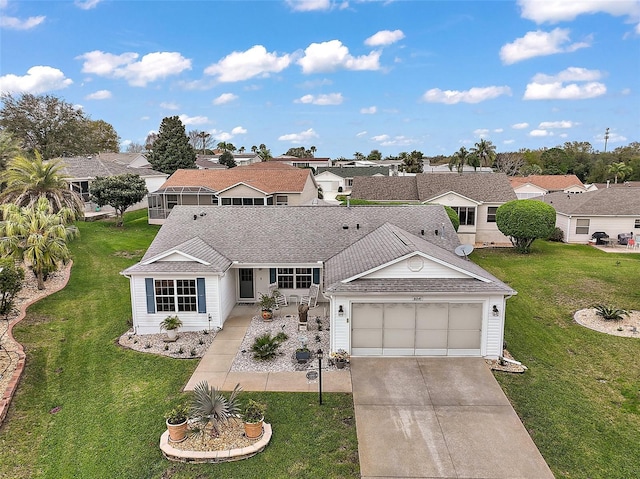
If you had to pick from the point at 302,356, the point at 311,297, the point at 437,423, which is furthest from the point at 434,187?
the point at 437,423

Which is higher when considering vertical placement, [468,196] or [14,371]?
[468,196]

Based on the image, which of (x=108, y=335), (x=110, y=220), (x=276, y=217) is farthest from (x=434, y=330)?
(x=110, y=220)

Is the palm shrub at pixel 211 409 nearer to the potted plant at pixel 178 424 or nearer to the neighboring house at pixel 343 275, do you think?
the potted plant at pixel 178 424

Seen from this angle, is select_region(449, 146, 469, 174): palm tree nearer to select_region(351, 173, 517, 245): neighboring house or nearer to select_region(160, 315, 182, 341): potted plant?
select_region(351, 173, 517, 245): neighboring house

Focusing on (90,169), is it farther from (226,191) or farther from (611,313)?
(611,313)

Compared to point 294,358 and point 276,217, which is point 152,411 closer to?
point 294,358
